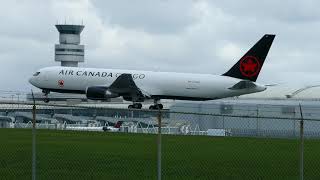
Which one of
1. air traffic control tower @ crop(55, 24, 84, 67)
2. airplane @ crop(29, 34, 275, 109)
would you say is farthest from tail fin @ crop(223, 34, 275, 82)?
air traffic control tower @ crop(55, 24, 84, 67)

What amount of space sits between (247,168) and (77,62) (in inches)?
6418

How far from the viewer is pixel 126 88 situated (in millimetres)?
65188

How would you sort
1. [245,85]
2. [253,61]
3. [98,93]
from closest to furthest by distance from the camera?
[245,85]
[98,93]
[253,61]

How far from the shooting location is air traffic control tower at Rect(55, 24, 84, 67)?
184 m

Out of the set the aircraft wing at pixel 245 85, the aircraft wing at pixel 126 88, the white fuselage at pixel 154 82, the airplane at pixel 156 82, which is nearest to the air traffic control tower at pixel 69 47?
the white fuselage at pixel 154 82

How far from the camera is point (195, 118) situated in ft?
181

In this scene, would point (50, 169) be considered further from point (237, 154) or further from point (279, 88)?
point (279, 88)

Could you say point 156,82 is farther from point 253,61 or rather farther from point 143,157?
point 143,157

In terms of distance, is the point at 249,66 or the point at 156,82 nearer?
the point at 249,66

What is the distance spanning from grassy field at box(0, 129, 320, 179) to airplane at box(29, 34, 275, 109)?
31147 millimetres

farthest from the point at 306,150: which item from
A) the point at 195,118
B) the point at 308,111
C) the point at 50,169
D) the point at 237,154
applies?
the point at 308,111

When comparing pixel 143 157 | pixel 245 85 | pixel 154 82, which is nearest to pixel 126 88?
pixel 154 82

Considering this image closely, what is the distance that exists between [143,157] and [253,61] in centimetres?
4057

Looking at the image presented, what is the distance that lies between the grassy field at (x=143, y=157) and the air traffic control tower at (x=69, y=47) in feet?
496
